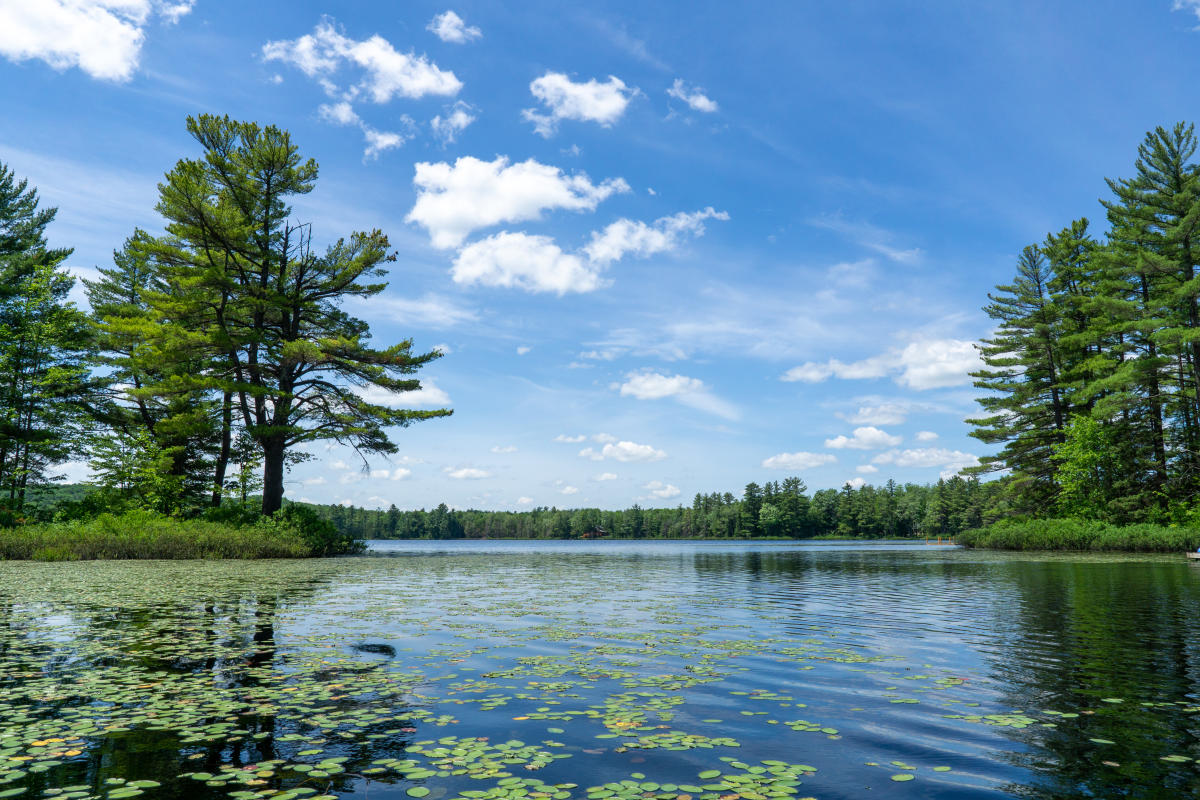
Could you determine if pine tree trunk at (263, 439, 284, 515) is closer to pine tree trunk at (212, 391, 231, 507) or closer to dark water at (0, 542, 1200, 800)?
pine tree trunk at (212, 391, 231, 507)

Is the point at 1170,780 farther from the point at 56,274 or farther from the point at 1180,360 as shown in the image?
the point at 56,274

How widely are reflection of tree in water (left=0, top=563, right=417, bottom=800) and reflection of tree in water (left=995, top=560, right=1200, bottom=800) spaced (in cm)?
568

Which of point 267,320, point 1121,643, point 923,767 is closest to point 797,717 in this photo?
point 923,767

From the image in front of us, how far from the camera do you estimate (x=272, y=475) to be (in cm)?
3672

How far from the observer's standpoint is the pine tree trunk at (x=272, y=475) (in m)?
36.3

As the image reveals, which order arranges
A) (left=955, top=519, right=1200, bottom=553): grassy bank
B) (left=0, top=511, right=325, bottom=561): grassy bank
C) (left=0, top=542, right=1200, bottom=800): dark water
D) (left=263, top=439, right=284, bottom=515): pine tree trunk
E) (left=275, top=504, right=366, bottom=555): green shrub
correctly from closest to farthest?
(left=0, top=542, right=1200, bottom=800): dark water → (left=0, top=511, right=325, bottom=561): grassy bank → (left=275, top=504, right=366, bottom=555): green shrub → (left=263, top=439, right=284, bottom=515): pine tree trunk → (left=955, top=519, right=1200, bottom=553): grassy bank

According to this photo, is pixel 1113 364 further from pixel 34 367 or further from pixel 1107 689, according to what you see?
pixel 34 367

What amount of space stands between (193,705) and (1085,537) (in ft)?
168

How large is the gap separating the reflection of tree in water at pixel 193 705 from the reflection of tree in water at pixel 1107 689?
568 cm

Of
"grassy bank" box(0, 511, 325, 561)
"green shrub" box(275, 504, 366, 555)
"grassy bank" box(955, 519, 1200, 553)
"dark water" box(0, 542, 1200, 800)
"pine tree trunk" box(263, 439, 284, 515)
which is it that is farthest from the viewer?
"grassy bank" box(955, 519, 1200, 553)

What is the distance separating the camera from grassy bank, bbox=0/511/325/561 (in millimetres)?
28297

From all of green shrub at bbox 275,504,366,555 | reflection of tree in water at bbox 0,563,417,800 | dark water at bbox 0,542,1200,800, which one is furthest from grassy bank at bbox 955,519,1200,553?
green shrub at bbox 275,504,366,555

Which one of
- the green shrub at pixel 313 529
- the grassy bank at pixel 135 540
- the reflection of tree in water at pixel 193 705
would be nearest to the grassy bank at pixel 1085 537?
the reflection of tree in water at pixel 193 705

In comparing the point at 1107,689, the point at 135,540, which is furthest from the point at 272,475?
the point at 1107,689
